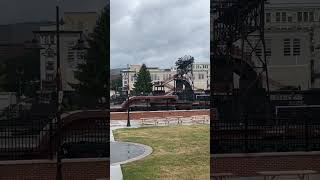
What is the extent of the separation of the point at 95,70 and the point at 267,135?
256 cm

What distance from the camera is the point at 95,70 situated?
727 cm

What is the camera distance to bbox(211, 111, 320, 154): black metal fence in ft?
25.1

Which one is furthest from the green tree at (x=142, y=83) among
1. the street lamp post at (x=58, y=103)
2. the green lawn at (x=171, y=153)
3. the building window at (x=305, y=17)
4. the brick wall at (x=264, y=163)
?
the building window at (x=305, y=17)

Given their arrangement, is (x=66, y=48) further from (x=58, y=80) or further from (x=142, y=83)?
(x=142, y=83)

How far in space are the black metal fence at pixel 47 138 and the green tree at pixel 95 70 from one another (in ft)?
1.09

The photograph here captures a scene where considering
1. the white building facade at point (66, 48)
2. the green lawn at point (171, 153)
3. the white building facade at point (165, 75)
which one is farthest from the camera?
the green lawn at point (171, 153)

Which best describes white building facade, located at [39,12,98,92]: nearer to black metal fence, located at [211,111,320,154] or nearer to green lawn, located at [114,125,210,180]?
black metal fence, located at [211,111,320,154]

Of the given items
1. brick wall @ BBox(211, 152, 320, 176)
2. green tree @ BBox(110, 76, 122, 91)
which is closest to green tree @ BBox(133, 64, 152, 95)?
green tree @ BBox(110, 76, 122, 91)

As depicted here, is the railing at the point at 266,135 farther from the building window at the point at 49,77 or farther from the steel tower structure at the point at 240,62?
the building window at the point at 49,77

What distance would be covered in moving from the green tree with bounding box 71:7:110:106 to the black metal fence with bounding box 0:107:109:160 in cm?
33

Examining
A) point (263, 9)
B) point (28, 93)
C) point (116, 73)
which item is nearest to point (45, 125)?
point (28, 93)

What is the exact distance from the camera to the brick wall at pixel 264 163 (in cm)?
773

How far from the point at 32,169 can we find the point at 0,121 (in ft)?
2.45

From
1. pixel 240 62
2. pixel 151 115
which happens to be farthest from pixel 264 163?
pixel 151 115
